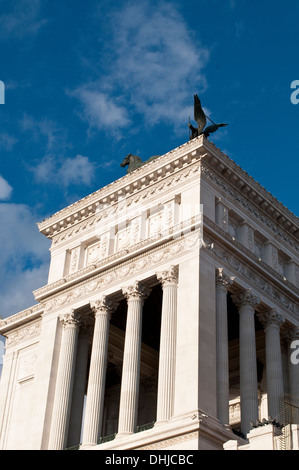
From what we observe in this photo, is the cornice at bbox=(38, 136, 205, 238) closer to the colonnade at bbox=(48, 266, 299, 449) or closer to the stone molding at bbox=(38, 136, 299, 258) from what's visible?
the stone molding at bbox=(38, 136, 299, 258)

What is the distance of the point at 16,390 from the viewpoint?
53094 millimetres

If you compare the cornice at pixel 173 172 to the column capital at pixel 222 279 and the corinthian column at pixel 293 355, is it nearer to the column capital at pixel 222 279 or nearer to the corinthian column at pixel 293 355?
the column capital at pixel 222 279

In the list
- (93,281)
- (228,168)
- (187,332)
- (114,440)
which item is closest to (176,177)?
(228,168)

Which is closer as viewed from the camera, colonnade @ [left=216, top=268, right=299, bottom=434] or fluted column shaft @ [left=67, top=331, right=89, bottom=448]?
colonnade @ [left=216, top=268, right=299, bottom=434]

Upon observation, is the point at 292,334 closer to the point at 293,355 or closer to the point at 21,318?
the point at 293,355

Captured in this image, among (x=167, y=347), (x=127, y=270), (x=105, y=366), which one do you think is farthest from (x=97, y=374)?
(x=127, y=270)

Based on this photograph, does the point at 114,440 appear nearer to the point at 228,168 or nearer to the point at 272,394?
the point at 272,394

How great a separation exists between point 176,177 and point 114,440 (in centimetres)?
1619

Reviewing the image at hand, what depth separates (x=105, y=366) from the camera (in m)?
47.1

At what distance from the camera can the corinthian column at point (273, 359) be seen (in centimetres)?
4659

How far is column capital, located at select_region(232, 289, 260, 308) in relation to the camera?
4775 centimetres

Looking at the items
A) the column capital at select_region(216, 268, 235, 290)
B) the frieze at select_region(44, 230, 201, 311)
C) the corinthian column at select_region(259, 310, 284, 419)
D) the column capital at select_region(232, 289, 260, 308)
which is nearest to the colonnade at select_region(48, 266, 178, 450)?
the frieze at select_region(44, 230, 201, 311)

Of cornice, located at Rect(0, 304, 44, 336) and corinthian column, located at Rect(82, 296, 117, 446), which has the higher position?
cornice, located at Rect(0, 304, 44, 336)
